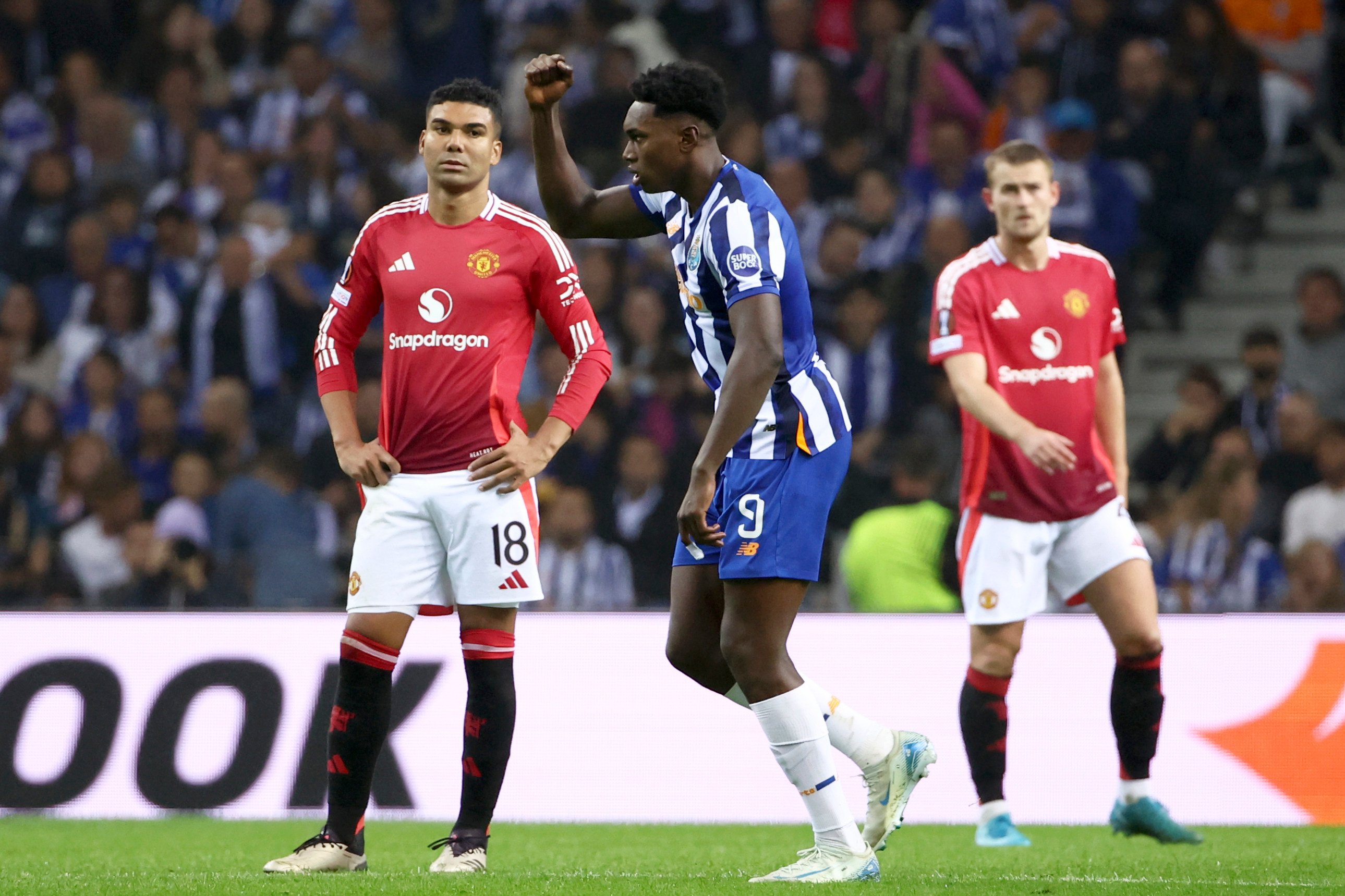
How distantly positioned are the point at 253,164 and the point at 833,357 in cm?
492

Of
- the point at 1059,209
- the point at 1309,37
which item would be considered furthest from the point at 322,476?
the point at 1309,37

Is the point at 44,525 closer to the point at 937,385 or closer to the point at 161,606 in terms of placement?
the point at 161,606

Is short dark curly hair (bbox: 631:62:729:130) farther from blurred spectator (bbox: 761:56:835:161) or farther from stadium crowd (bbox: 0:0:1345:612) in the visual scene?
blurred spectator (bbox: 761:56:835:161)

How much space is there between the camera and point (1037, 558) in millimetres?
6344

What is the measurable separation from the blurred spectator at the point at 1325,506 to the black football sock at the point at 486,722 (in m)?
5.81

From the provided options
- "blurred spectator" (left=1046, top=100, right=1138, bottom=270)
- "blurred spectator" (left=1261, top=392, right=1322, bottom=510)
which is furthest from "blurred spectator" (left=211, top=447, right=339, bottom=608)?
"blurred spectator" (left=1261, top=392, right=1322, bottom=510)

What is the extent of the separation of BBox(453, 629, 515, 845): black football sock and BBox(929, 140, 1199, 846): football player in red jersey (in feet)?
6.56

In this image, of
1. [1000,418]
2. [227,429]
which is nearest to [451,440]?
[1000,418]

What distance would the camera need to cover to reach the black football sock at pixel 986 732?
6.33m

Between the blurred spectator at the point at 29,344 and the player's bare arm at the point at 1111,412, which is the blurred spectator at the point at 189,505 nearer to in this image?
the blurred spectator at the point at 29,344

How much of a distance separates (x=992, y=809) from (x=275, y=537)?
5.28 meters

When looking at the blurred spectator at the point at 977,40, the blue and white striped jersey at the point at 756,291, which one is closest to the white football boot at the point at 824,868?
the blue and white striped jersey at the point at 756,291

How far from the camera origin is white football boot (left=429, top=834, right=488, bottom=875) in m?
5.02

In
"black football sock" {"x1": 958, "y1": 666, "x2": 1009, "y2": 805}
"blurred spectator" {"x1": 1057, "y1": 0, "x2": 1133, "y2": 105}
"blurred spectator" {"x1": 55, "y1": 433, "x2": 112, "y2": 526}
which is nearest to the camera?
"black football sock" {"x1": 958, "y1": 666, "x2": 1009, "y2": 805}
